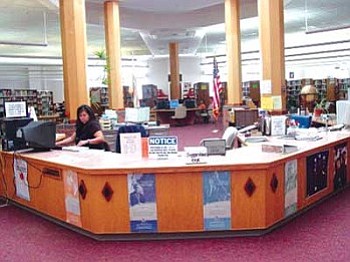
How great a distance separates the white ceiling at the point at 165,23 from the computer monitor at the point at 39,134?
5549 millimetres

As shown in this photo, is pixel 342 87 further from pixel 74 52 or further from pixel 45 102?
pixel 74 52

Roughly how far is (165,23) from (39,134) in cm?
1021

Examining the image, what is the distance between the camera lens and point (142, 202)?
4.32 metres

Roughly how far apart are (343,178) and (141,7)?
8.75 m

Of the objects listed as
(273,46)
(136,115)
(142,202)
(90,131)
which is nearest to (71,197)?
(142,202)

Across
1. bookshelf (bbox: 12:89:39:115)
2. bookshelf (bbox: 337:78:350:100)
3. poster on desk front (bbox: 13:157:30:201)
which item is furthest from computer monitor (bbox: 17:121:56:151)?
bookshelf (bbox: 337:78:350:100)

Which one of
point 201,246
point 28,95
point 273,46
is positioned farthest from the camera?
point 28,95

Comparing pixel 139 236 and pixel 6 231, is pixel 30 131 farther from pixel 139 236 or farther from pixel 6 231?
pixel 139 236

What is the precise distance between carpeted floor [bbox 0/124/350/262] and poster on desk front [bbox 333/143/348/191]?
108cm

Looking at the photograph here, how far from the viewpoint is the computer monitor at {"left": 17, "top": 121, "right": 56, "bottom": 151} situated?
5.52 m

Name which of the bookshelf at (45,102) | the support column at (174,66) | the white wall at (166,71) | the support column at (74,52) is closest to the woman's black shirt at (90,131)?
the support column at (74,52)

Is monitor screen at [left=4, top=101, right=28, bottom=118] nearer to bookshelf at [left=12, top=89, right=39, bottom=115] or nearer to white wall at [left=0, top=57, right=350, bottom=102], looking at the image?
bookshelf at [left=12, top=89, right=39, bottom=115]

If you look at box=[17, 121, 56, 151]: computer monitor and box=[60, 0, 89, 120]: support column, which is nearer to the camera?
box=[17, 121, 56, 151]: computer monitor

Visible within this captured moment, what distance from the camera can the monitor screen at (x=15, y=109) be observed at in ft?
19.2
